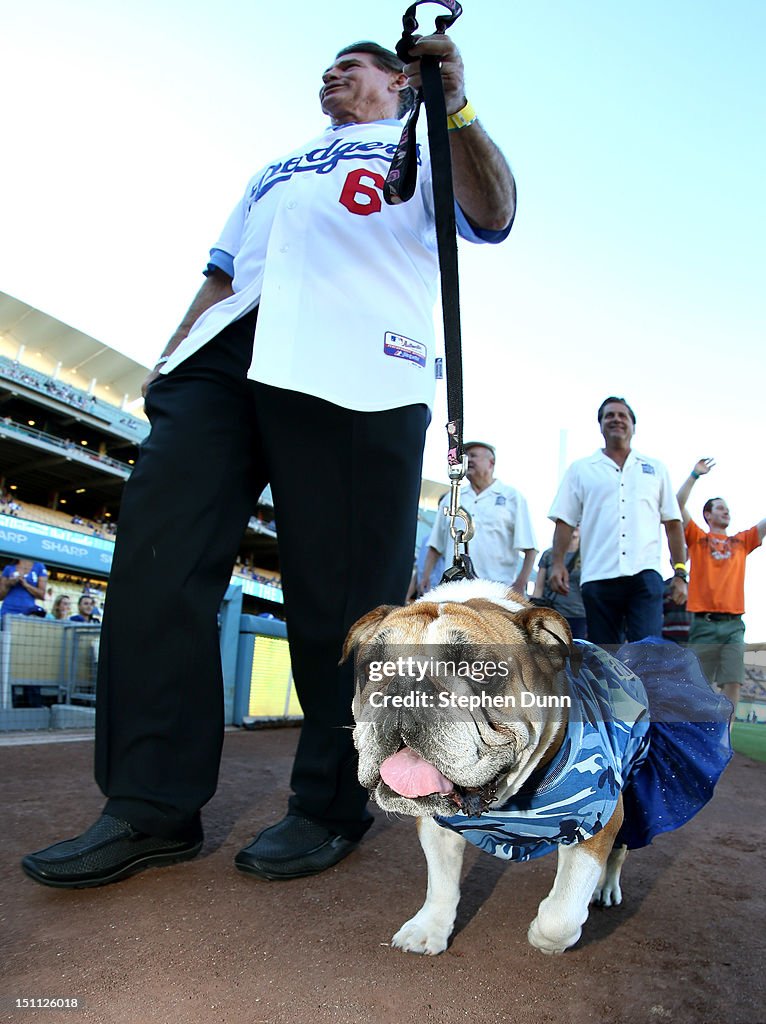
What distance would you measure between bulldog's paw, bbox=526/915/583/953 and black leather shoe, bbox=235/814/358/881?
709 millimetres

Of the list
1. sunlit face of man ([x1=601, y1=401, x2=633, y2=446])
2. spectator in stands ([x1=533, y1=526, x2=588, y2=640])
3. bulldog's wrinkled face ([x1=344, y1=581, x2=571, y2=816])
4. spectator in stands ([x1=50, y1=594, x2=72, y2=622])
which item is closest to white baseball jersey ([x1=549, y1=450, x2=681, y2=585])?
sunlit face of man ([x1=601, y1=401, x2=633, y2=446])

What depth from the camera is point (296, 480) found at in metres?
2.32

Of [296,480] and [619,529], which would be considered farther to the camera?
[619,529]

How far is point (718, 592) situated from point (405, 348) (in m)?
5.47

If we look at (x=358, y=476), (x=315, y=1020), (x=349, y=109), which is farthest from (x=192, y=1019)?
(x=349, y=109)

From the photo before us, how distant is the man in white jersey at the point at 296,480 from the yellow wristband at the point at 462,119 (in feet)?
0.11

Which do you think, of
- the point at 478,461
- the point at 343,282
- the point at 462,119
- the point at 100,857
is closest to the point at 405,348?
the point at 343,282

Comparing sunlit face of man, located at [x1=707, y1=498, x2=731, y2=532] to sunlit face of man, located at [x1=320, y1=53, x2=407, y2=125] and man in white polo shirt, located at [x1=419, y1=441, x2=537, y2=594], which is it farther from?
sunlit face of man, located at [x1=320, y1=53, x2=407, y2=125]

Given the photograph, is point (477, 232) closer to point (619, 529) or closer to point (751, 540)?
point (619, 529)

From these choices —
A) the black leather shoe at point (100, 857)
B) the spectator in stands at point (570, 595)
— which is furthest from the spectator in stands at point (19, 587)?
the black leather shoe at point (100, 857)

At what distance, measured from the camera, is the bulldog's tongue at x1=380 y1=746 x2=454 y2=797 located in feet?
4.95

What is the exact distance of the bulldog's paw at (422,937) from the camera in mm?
1730

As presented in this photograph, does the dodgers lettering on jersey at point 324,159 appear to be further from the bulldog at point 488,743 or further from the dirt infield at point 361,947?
the dirt infield at point 361,947

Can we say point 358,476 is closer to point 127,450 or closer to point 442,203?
point 442,203
